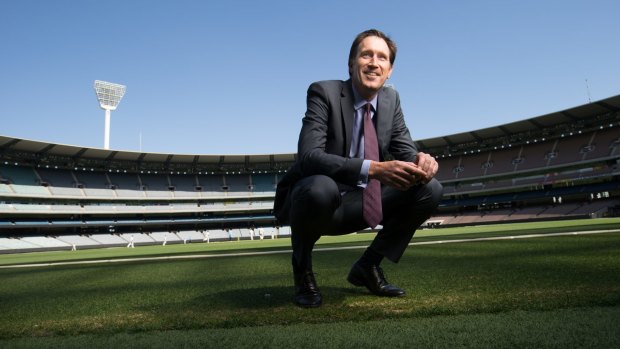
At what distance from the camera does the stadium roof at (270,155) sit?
39531 mm

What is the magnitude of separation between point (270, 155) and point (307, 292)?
52509 millimetres

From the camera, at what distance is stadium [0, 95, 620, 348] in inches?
78.0

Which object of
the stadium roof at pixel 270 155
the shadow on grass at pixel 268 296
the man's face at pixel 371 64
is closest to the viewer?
the shadow on grass at pixel 268 296

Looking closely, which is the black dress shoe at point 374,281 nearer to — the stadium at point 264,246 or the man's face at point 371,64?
the stadium at point 264,246

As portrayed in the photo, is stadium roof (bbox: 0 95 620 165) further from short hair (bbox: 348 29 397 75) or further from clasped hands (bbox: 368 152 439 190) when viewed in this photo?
clasped hands (bbox: 368 152 439 190)

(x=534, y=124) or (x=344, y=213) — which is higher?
(x=534, y=124)

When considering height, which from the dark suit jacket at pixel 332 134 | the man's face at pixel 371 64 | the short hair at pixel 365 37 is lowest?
the dark suit jacket at pixel 332 134

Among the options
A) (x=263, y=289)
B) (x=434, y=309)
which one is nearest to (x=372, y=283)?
(x=434, y=309)

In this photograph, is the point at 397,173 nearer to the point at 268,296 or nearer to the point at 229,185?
the point at 268,296

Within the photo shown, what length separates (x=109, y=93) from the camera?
59.0 metres

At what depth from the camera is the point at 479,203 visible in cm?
4834

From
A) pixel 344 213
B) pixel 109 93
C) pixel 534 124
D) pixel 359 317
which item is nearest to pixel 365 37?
pixel 344 213

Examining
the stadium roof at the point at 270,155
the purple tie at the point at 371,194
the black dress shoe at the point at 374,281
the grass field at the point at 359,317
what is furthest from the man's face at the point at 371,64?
the stadium roof at the point at 270,155

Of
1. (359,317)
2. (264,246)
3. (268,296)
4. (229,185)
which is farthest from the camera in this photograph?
(229,185)
